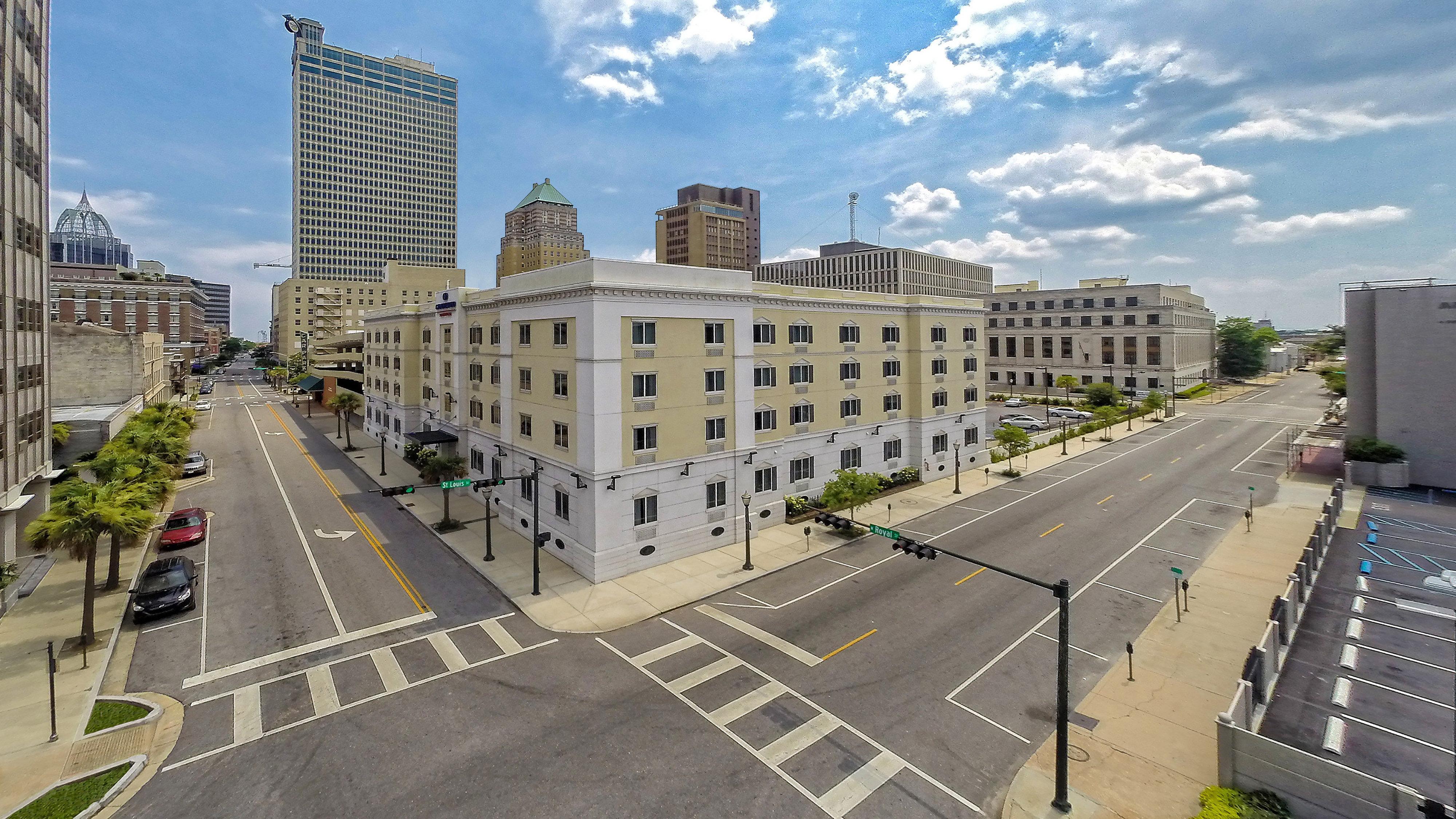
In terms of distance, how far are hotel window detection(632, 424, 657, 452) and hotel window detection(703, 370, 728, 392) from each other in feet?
12.2

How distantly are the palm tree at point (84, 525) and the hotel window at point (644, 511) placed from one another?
18.6m

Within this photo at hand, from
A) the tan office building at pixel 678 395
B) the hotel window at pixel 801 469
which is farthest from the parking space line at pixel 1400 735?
the hotel window at pixel 801 469

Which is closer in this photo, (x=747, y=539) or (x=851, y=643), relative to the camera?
(x=851, y=643)

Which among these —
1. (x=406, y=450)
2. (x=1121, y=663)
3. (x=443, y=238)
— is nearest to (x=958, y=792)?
(x=1121, y=663)

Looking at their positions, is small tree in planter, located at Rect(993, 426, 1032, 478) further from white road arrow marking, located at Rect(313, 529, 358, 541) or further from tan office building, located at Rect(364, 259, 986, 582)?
white road arrow marking, located at Rect(313, 529, 358, 541)

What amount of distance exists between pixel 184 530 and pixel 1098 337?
12521 centimetres

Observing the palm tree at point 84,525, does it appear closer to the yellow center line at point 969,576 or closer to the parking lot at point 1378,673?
the yellow center line at point 969,576

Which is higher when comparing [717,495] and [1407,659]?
[717,495]

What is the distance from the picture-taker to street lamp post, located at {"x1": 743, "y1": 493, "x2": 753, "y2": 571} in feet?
92.5

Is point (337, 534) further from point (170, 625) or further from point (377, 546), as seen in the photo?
point (170, 625)

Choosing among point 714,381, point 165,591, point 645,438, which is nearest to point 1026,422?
point 714,381

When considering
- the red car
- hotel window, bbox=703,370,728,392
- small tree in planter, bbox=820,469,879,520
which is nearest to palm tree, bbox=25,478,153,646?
the red car

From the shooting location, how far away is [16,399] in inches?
1020

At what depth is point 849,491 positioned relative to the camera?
33188mm
